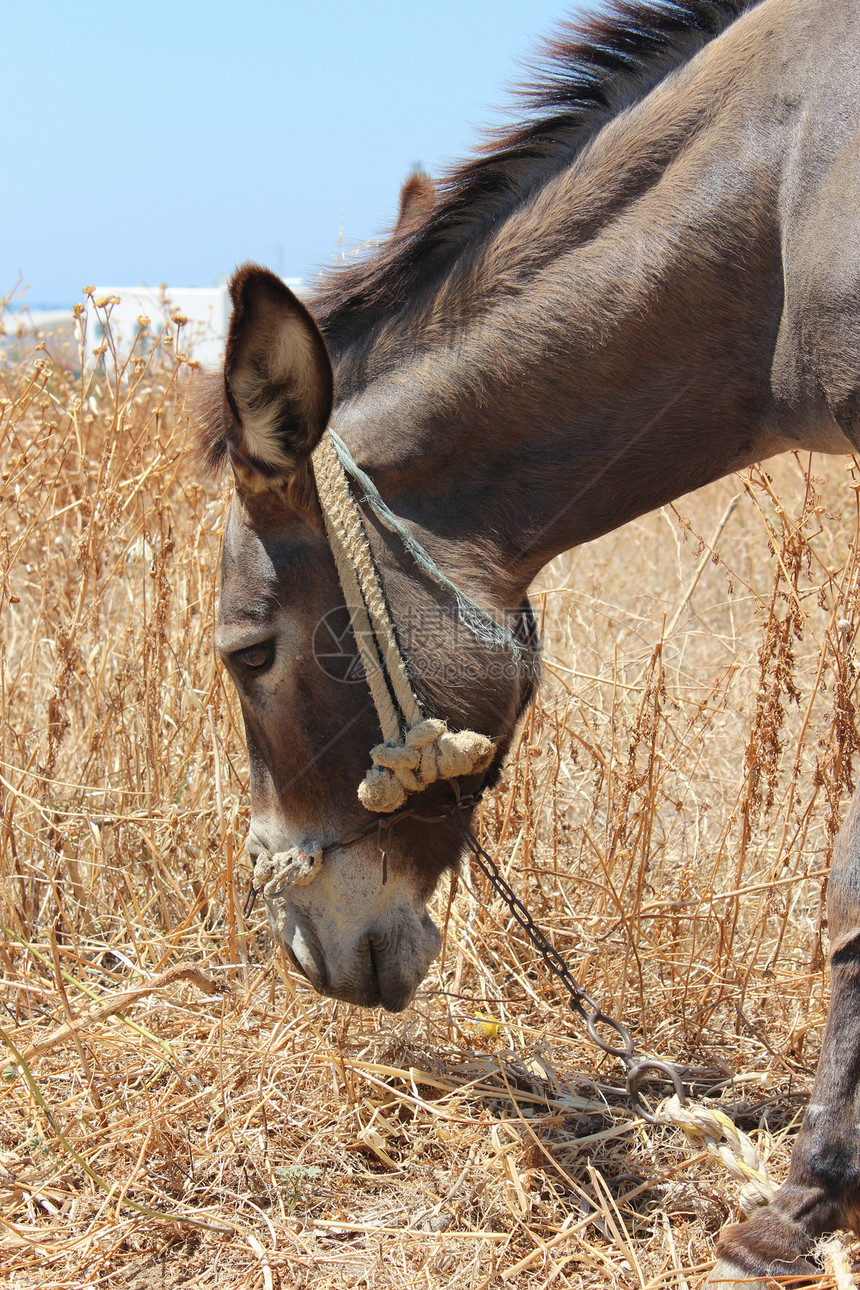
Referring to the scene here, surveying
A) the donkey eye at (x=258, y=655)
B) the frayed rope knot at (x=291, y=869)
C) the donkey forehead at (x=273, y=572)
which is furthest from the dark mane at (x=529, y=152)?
the frayed rope knot at (x=291, y=869)

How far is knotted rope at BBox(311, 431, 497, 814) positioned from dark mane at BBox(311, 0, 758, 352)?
0.37 metres

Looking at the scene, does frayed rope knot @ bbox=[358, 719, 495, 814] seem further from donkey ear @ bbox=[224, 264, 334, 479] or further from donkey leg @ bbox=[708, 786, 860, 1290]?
donkey leg @ bbox=[708, 786, 860, 1290]

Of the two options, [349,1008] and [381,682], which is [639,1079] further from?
[381,682]

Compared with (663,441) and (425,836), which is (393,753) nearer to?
(425,836)

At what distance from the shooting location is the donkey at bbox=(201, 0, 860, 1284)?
5.87ft

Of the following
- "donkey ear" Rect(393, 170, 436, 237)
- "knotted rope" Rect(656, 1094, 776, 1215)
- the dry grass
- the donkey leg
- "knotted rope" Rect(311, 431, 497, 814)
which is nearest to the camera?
the donkey leg

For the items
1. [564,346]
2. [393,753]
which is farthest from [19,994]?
[564,346]

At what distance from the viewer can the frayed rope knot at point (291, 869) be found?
199 centimetres

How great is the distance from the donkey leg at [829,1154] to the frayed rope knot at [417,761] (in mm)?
703

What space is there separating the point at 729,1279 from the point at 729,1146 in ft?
1.13

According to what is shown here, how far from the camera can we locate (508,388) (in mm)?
1942

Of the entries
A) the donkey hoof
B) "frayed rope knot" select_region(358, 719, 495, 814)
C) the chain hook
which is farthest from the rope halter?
the donkey hoof

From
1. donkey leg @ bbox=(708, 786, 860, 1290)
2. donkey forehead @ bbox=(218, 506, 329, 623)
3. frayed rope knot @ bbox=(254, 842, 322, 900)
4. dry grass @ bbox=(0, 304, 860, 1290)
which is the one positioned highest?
donkey forehead @ bbox=(218, 506, 329, 623)

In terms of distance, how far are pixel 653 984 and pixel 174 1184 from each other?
1.42 m
